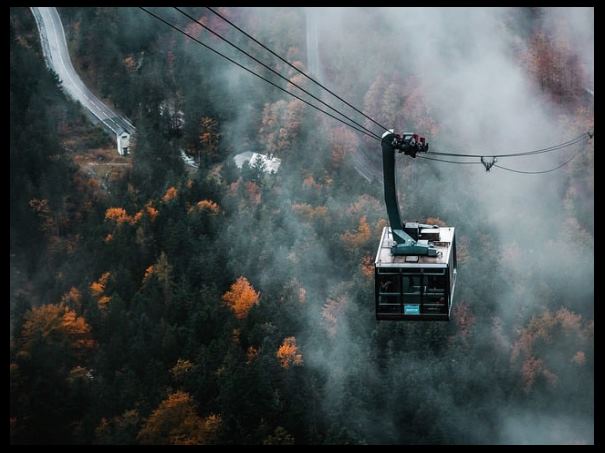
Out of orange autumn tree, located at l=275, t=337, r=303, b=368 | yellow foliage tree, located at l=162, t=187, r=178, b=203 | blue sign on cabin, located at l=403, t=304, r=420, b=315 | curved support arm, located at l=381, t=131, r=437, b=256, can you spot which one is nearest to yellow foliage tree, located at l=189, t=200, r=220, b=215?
yellow foliage tree, located at l=162, t=187, r=178, b=203

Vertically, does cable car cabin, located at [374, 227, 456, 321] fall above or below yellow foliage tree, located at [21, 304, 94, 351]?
above

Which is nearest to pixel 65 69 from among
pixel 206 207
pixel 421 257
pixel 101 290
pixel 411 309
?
pixel 206 207

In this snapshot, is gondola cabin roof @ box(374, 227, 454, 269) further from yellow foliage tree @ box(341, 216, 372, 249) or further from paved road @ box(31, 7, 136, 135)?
paved road @ box(31, 7, 136, 135)

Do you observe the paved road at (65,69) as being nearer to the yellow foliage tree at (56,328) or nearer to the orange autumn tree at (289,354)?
the yellow foliage tree at (56,328)

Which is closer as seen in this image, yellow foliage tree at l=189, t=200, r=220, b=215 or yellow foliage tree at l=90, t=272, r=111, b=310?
yellow foliage tree at l=90, t=272, r=111, b=310

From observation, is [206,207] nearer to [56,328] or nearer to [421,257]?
[56,328]

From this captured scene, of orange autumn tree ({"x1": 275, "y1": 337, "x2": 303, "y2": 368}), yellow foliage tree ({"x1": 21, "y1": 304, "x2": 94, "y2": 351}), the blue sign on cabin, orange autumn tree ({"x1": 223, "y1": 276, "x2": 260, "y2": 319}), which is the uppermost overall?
the blue sign on cabin

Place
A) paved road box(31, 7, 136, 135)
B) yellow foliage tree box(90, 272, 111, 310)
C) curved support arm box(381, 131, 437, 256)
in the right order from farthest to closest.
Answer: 1. paved road box(31, 7, 136, 135)
2. yellow foliage tree box(90, 272, 111, 310)
3. curved support arm box(381, 131, 437, 256)

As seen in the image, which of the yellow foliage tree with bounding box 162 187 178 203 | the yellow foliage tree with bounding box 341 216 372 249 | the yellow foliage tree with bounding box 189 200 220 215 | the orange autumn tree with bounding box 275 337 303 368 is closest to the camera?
the orange autumn tree with bounding box 275 337 303 368
